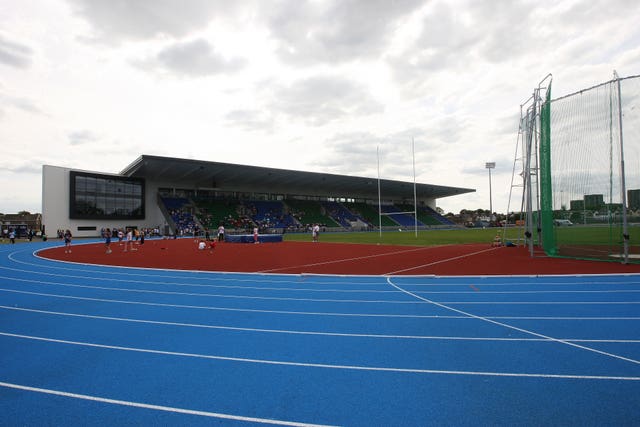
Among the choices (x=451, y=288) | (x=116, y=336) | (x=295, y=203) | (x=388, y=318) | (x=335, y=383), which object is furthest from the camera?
(x=295, y=203)

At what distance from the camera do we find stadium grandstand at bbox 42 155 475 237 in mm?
41031

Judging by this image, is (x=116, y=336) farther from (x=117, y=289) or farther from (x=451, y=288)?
(x=451, y=288)

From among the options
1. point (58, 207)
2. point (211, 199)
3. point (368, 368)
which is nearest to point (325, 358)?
point (368, 368)

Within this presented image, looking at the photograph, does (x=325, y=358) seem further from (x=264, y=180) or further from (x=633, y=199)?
(x=264, y=180)

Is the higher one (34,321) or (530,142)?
(530,142)

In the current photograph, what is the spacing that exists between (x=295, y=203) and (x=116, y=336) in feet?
190

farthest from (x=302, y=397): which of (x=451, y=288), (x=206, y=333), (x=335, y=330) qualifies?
(x=451, y=288)

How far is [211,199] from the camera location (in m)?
55.2

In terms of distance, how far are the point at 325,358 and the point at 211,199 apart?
176 ft

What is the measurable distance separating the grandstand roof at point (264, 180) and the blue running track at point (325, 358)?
38.0m

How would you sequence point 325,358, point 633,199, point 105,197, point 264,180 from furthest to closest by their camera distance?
point 264,180 < point 105,197 < point 633,199 < point 325,358

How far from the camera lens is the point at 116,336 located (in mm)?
5598

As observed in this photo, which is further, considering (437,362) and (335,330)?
(335,330)

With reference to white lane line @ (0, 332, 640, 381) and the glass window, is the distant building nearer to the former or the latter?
white lane line @ (0, 332, 640, 381)
